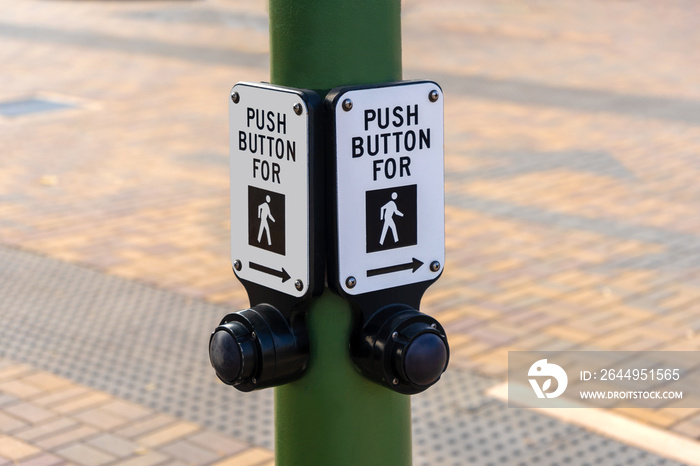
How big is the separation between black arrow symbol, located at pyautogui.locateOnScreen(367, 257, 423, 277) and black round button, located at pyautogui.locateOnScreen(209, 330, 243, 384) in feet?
0.91

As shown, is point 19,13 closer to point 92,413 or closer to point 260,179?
point 92,413

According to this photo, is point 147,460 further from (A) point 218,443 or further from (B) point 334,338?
(B) point 334,338

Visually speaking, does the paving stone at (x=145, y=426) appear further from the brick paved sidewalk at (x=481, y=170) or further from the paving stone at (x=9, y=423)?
the brick paved sidewalk at (x=481, y=170)

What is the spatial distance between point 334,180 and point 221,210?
17.8ft

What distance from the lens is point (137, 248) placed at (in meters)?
6.39

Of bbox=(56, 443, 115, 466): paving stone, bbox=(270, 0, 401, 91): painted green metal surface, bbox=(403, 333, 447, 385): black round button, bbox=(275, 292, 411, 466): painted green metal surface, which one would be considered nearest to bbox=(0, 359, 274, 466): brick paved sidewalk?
bbox=(56, 443, 115, 466): paving stone

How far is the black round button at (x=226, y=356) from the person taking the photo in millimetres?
1868

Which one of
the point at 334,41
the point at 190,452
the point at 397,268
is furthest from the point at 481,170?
the point at 334,41

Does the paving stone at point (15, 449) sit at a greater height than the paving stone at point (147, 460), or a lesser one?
greater

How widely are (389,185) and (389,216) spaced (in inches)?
2.2

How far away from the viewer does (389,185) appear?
1873mm

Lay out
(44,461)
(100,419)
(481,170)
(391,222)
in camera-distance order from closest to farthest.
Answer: (391,222), (44,461), (100,419), (481,170)

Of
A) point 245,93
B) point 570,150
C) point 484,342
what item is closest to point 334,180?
point 245,93

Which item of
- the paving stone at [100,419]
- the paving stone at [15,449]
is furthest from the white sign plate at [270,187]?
the paving stone at [100,419]
